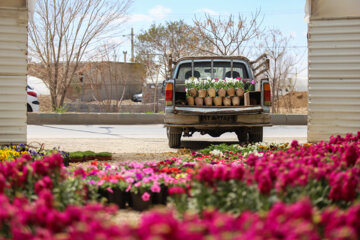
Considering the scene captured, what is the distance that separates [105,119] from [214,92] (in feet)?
31.2

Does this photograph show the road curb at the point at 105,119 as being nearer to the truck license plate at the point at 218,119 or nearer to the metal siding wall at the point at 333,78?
the truck license plate at the point at 218,119

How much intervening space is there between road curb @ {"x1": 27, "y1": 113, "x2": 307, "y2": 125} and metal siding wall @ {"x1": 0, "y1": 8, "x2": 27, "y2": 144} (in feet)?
32.1

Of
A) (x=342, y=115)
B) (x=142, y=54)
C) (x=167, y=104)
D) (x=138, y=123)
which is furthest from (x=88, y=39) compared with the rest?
(x=342, y=115)

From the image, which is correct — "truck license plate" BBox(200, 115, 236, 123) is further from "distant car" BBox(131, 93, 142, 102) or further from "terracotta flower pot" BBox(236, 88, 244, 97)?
"distant car" BBox(131, 93, 142, 102)

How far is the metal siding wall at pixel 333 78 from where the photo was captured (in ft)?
31.8

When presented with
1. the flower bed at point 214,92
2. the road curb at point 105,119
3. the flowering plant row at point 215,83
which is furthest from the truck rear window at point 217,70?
the road curb at point 105,119

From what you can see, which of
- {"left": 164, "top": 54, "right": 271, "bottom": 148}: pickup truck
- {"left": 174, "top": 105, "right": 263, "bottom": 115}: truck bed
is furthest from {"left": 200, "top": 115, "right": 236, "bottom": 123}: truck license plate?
{"left": 174, "top": 105, "right": 263, "bottom": 115}: truck bed

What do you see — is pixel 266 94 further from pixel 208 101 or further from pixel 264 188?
Result: pixel 264 188

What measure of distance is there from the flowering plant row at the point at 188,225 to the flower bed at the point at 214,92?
7.58 m

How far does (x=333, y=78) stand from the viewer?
984cm

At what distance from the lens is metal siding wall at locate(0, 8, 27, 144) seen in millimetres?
8797

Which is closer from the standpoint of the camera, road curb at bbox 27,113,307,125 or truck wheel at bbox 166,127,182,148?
truck wheel at bbox 166,127,182,148

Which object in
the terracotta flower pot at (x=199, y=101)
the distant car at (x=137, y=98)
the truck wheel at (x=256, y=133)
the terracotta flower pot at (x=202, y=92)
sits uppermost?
the distant car at (x=137, y=98)

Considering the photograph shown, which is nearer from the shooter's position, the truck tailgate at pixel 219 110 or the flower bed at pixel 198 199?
the flower bed at pixel 198 199
